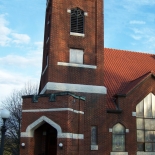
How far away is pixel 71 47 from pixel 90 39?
1.64 metres

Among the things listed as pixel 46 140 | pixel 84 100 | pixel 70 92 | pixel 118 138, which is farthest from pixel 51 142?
pixel 118 138

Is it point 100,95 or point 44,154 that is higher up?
point 100,95

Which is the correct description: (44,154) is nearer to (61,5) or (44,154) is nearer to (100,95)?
(100,95)

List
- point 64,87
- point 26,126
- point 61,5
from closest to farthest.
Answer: point 26,126, point 64,87, point 61,5

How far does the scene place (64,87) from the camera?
65.7ft

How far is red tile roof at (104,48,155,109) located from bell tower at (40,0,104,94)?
2.49 metres

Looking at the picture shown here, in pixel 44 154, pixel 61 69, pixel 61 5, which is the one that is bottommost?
pixel 44 154

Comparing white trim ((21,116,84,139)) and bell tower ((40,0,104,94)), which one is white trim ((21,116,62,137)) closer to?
white trim ((21,116,84,139))

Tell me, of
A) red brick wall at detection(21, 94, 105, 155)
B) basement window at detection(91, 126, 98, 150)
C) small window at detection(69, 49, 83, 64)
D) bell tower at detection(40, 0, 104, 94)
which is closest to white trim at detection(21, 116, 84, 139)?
red brick wall at detection(21, 94, 105, 155)

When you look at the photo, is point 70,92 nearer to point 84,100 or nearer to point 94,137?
point 84,100

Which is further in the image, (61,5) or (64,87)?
(61,5)

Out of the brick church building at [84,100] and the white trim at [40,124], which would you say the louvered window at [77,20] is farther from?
the white trim at [40,124]

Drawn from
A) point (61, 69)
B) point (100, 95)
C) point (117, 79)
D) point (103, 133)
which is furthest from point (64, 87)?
point (117, 79)

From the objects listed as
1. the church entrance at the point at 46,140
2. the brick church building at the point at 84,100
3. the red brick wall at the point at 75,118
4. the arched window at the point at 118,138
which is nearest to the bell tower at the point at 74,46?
the brick church building at the point at 84,100
